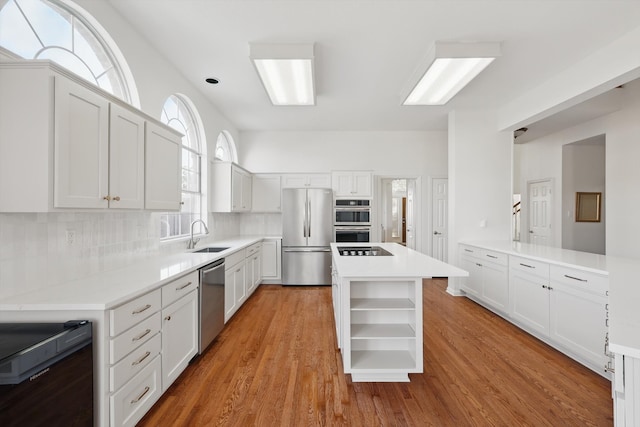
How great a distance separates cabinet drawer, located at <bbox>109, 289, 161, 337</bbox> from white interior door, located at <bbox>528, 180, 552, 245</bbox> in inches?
268

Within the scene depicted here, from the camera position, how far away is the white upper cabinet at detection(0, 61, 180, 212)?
1.41 meters

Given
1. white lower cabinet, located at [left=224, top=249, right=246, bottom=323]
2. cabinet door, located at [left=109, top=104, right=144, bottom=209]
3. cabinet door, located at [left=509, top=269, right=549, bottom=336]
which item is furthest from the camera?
white lower cabinet, located at [left=224, top=249, right=246, bottom=323]

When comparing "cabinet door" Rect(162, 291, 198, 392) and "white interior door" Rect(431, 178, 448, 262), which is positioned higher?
"white interior door" Rect(431, 178, 448, 262)

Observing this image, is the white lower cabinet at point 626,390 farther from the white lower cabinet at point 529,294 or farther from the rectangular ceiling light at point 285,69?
the rectangular ceiling light at point 285,69

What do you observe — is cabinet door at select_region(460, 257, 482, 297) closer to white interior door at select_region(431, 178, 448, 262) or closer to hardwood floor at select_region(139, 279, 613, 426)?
hardwood floor at select_region(139, 279, 613, 426)

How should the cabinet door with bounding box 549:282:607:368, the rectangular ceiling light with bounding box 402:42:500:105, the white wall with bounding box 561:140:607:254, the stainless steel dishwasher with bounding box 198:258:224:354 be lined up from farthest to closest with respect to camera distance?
the white wall with bounding box 561:140:607:254
the rectangular ceiling light with bounding box 402:42:500:105
the stainless steel dishwasher with bounding box 198:258:224:354
the cabinet door with bounding box 549:282:607:368

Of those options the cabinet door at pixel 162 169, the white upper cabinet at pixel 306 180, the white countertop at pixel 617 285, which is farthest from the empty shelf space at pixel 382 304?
the white upper cabinet at pixel 306 180

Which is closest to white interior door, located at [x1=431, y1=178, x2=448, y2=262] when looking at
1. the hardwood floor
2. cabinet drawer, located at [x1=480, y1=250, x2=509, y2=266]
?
cabinet drawer, located at [x1=480, y1=250, x2=509, y2=266]

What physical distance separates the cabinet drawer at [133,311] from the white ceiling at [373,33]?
220 centimetres

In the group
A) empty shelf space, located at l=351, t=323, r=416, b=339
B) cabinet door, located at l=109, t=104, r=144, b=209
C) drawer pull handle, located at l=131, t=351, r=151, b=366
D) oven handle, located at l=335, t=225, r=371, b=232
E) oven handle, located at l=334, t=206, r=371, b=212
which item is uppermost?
cabinet door, located at l=109, t=104, r=144, b=209

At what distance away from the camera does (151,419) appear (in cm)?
179

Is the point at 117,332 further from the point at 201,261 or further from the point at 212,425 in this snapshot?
the point at 201,261

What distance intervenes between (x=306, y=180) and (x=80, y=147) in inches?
161

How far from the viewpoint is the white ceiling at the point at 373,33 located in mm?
2189
